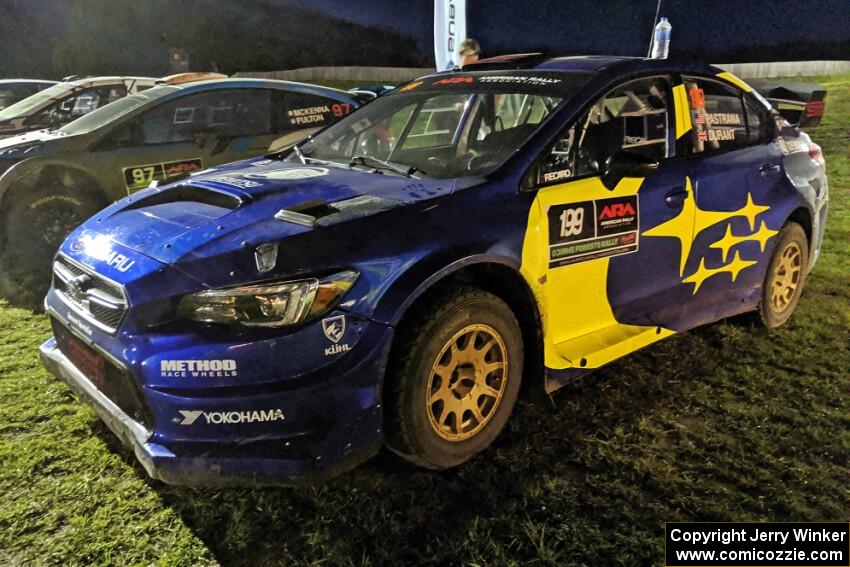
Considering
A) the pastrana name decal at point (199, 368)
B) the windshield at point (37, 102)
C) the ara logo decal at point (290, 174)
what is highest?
the windshield at point (37, 102)

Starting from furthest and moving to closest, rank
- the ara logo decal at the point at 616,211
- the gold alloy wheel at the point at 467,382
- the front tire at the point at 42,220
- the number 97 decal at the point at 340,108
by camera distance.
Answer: the number 97 decal at the point at 340,108, the front tire at the point at 42,220, the ara logo decal at the point at 616,211, the gold alloy wheel at the point at 467,382

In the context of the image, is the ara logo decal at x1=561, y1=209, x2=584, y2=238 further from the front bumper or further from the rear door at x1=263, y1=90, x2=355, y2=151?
the rear door at x1=263, y1=90, x2=355, y2=151

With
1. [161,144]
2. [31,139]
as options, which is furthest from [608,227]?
[31,139]

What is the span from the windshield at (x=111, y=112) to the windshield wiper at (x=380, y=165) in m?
3.34

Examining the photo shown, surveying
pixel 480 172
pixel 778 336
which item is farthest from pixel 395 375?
pixel 778 336

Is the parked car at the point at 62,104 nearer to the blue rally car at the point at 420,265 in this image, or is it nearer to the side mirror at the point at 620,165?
the blue rally car at the point at 420,265

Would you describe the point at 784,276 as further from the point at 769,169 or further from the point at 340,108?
the point at 340,108

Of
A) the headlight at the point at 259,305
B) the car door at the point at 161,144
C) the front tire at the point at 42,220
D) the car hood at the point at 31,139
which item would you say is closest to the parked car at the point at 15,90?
the car hood at the point at 31,139

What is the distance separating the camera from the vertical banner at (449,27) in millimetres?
10641

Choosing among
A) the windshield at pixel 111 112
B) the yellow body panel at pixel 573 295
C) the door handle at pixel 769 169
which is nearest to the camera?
the yellow body panel at pixel 573 295

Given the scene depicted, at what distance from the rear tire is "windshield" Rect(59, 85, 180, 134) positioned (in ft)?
16.2

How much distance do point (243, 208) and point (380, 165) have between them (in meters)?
0.75

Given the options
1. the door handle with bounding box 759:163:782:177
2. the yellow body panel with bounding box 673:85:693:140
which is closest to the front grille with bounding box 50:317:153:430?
the yellow body panel with bounding box 673:85:693:140

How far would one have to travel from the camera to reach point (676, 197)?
3059mm
